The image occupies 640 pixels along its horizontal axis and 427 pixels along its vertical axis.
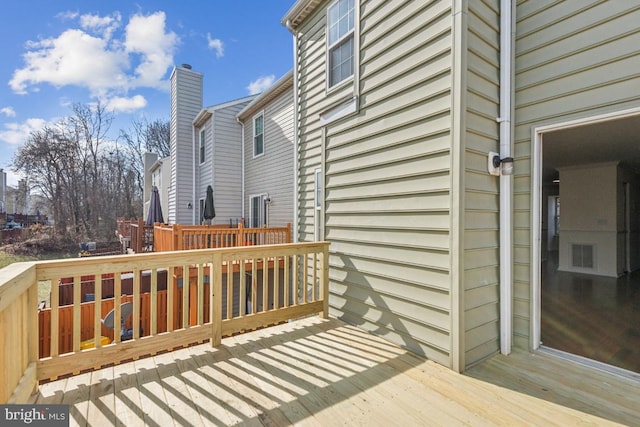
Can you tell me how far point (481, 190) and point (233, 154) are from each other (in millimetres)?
8689

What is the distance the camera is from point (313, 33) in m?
5.14

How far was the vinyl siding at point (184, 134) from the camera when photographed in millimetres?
11109

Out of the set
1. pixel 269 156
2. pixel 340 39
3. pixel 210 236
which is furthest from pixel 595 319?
pixel 269 156

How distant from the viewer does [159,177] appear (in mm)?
15352

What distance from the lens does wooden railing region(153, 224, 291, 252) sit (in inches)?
242

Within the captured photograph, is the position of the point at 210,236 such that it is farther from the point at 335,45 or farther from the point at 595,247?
the point at 595,247

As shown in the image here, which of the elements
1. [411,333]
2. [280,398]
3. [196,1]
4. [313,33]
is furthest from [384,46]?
[196,1]

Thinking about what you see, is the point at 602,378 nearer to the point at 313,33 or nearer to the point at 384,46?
the point at 384,46

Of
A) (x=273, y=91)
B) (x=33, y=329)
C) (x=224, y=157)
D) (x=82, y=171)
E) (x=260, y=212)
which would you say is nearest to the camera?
(x=33, y=329)

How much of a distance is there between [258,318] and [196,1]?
9966 millimetres

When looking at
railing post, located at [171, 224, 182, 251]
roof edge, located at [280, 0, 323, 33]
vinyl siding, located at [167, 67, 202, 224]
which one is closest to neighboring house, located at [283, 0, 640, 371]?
roof edge, located at [280, 0, 323, 33]

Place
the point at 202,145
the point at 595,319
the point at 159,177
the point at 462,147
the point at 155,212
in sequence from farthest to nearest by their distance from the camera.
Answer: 1. the point at 159,177
2. the point at 202,145
3. the point at 155,212
4. the point at 595,319
5. the point at 462,147

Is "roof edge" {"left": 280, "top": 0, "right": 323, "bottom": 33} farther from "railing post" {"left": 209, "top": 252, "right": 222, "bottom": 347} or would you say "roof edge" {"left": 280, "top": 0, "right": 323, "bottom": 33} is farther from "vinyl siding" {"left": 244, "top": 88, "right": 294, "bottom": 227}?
"railing post" {"left": 209, "top": 252, "right": 222, "bottom": 347}

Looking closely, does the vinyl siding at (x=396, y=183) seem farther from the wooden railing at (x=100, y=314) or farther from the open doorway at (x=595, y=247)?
the open doorway at (x=595, y=247)
